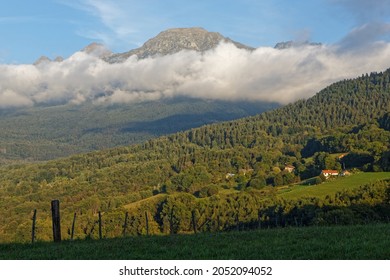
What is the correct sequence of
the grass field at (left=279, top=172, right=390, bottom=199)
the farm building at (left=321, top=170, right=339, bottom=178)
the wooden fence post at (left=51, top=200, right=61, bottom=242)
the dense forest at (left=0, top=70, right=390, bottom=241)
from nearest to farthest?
the wooden fence post at (left=51, top=200, right=61, bottom=242) → the dense forest at (left=0, top=70, right=390, bottom=241) → the grass field at (left=279, top=172, right=390, bottom=199) → the farm building at (left=321, top=170, right=339, bottom=178)

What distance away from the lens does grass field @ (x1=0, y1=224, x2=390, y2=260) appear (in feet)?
40.1

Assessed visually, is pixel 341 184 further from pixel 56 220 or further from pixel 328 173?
pixel 56 220

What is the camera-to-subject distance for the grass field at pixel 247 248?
12211 millimetres

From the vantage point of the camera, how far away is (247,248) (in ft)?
45.5

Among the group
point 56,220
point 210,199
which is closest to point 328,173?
point 210,199

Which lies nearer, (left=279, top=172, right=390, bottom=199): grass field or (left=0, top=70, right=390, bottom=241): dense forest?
(left=0, top=70, right=390, bottom=241): dense forest

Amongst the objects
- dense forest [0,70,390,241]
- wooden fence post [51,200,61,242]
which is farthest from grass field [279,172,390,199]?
wooden fence post [51,200,61,242]

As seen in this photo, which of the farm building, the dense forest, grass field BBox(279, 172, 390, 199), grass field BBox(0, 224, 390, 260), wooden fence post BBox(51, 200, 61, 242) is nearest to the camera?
grass field BBox(0, 224, 390, 260)

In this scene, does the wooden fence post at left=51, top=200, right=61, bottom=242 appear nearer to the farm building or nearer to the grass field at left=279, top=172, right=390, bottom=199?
the grass field at left=279, top=172, right=390, bottom=199

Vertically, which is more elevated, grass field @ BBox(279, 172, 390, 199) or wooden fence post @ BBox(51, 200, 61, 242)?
wooden fence post @ BBox(51, 200, 61, 242)

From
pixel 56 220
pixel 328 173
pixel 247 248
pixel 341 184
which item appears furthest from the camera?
pixel 328 173

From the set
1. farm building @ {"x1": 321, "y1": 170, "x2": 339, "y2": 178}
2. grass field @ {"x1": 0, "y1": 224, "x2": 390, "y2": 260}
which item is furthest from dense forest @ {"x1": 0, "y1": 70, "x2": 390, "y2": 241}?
grass field @ {"x1": 0, "y1": 224, "x2": 390, "y2": 260}

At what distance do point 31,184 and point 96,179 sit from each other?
27.7m

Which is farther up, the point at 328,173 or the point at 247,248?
the point at 247,248
